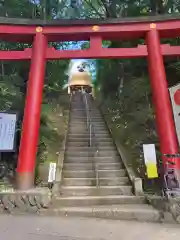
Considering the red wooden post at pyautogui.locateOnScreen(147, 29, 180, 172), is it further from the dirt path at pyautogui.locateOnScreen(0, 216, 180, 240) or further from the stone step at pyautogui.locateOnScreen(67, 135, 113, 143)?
the stone step at pyautogui.locateOnScreen(67, 135, 113, 143)

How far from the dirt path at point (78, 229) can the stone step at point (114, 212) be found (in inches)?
10.8

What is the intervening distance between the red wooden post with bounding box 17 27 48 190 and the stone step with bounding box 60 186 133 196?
1073 mm

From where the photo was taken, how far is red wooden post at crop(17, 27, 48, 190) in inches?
276

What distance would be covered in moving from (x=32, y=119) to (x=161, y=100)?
3.50 m

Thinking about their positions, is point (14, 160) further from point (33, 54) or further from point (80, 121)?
point (80, 121)

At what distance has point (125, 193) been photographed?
24.9 feet

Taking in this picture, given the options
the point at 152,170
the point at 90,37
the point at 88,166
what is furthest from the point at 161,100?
the point at 88,166

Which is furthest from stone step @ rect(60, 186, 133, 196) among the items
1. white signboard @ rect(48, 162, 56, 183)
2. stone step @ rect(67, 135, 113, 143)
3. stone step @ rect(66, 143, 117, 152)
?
stone step @ rect(67, 135, 113, 143)

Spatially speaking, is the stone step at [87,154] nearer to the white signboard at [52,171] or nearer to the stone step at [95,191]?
the stone step at [95,191]

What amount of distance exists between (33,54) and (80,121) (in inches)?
238

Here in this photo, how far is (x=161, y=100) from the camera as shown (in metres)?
7.38

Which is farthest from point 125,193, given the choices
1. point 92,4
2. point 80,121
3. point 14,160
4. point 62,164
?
point 92,4

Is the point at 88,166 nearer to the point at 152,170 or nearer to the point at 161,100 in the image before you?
the point at 152,170

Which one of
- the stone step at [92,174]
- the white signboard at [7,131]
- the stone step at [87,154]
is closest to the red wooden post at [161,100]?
the stone step at [92,174]
